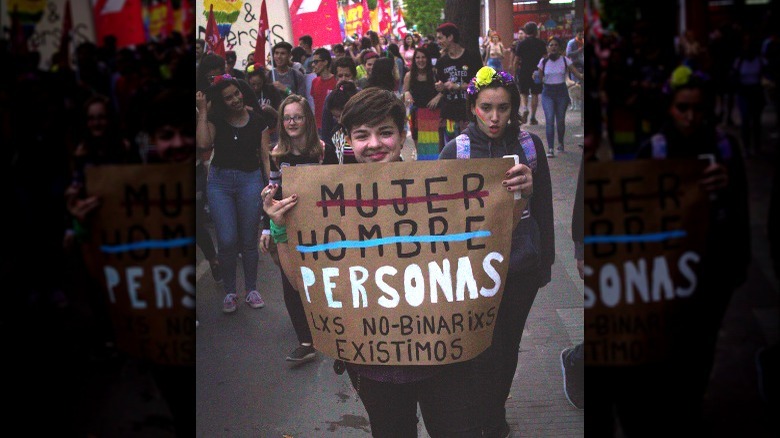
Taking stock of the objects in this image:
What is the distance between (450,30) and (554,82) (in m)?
0.38

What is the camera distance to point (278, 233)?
318 centimetres

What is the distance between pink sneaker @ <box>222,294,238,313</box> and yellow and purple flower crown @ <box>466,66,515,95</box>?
103 cm

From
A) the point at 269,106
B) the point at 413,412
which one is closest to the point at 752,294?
the point at 413,412

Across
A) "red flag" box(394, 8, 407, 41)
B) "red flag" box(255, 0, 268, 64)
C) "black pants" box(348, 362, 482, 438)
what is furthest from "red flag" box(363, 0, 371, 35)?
"black pants" box(348, 362, 482, 438)

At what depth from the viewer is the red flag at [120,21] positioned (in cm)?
268

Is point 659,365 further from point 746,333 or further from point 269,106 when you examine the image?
point 269,106

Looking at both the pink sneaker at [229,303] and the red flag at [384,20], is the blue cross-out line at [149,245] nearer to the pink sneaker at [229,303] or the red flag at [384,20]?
the pink sneaker at [229,303]

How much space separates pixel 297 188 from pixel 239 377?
663 millimetres

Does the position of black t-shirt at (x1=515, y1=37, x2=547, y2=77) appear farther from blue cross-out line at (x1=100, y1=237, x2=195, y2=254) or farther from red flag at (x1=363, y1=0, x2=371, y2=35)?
red flag at (x1=363, y1=0, x2=371, y2=35)

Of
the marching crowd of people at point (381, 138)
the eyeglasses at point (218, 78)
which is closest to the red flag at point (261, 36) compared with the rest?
the marching crowd of people at point (381, 138)

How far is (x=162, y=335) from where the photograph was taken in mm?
2900

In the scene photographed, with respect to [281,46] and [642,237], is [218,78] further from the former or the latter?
[642,237]

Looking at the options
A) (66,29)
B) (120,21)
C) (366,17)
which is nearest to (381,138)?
(120,21)

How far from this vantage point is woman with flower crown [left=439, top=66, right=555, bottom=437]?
3.14 m
